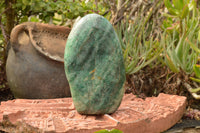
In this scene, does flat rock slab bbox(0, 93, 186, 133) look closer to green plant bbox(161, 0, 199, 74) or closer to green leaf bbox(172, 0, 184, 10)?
green plant bbox(161, 0, 199, 74)

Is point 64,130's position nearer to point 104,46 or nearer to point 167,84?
point 104,46

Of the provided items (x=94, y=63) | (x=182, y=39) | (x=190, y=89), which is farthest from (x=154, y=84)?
(x=94, y=63)

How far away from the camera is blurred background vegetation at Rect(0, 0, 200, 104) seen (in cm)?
311

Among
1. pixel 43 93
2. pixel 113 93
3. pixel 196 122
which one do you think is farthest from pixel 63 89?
pixel 196 122

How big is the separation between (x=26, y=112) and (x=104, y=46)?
0.85 metres

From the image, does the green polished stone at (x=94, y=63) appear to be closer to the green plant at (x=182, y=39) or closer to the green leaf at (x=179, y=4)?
the green plant at (x=182, y=39)

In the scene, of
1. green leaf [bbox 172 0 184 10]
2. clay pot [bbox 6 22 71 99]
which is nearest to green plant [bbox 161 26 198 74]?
green leaf [bbox 172 0 184 10]

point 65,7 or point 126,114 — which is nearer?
point 126,114

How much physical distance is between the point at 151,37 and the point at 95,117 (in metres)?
1.48

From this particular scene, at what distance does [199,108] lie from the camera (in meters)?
3.22

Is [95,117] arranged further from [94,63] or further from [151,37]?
[151,37]

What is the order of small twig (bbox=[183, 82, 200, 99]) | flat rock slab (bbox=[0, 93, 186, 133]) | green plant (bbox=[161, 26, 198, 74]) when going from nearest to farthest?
1. flat rock slab (bbox=[0, 93, 186, 133])
2. small twig (bbox=[183, 82, 200, 99])
3. green plant (bbox=[161, 26, 198, 74])

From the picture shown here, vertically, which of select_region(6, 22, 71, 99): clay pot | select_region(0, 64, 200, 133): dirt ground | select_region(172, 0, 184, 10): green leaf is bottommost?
select_region(0, 64, 200, 133): dirt ground

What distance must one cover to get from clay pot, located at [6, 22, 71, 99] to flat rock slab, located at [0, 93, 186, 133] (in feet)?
0.93
